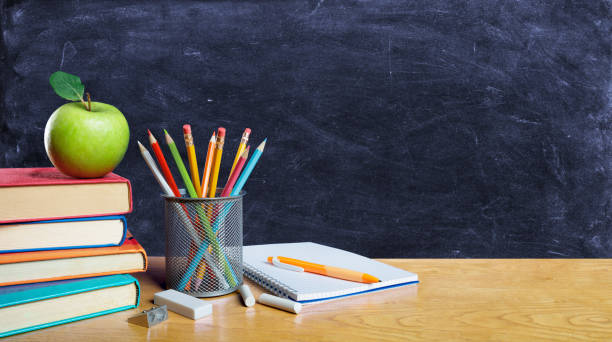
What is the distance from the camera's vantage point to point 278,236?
163 cm

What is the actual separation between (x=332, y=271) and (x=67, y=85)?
446 mm

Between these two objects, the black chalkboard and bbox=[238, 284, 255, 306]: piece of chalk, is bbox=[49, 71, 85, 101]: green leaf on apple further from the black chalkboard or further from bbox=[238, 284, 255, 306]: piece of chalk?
the black chalkboard

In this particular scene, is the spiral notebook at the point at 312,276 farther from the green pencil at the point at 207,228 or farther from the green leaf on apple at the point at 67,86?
the green leaf on apple at the point at 67,86

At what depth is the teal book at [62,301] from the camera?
527 millimetres

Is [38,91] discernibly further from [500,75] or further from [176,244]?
[500,75]

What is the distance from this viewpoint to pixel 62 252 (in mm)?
577

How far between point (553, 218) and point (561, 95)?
0.41 meters

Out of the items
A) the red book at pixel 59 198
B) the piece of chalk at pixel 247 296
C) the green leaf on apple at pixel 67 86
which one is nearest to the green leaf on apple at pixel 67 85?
the green leaf on apple at pixel 67 86

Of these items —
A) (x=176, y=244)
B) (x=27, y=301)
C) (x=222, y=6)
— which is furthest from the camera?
(x=222, y=6)

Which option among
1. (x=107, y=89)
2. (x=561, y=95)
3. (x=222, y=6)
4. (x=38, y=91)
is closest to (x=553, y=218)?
(x=561, y=95)

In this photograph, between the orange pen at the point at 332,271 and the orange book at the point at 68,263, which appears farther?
the orange pen at the point at 332,271

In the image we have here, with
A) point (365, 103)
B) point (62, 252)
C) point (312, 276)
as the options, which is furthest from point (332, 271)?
point (365, 103)

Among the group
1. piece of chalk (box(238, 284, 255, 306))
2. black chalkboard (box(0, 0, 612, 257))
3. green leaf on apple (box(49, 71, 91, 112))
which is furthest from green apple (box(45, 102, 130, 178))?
black chalkboard (box(0, 0, 612, 257))

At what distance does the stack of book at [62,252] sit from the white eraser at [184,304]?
3 cm
